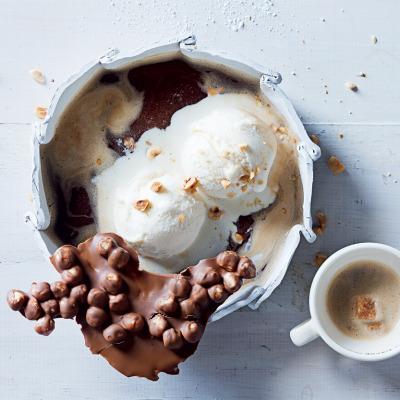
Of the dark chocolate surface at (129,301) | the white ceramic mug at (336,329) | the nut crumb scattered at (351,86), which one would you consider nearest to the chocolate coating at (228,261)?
the dark chocolate surface at (129,301)

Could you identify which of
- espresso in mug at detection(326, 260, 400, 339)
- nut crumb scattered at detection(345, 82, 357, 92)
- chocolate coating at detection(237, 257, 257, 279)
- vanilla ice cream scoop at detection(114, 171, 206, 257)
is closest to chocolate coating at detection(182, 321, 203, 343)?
chocolate coating at detection(237, 257, 257, 279)

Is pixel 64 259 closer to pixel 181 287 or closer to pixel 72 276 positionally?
pixel 72 276

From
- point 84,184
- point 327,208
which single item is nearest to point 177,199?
point 84,184

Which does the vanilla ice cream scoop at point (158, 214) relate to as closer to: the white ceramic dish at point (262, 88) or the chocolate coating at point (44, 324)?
the white ceramic dish at point (262, 88)

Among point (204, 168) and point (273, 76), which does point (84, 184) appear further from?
point (273, 76)

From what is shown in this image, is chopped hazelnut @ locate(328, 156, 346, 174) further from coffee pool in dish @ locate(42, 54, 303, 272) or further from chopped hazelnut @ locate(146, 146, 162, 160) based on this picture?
chopped hazelnut @ locate(146, 146, 162, 160)

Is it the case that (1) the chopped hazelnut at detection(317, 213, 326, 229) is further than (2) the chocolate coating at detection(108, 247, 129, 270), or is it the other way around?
(1) the chopped hazelnut at detection(317, 213, 326, 229)
